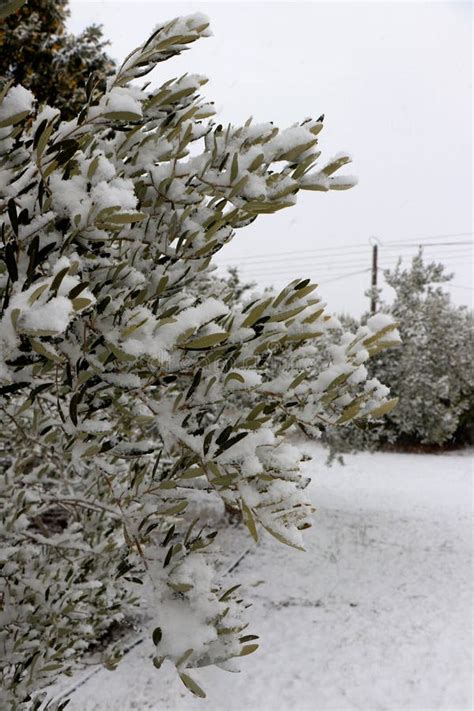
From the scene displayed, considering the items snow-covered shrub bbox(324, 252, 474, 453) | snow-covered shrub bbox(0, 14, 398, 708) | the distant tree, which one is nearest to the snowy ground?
snow-covered shrub bbox(0, 14, 398, 708)

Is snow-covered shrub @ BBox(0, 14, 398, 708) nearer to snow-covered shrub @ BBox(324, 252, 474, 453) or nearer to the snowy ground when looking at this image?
the snowy ground

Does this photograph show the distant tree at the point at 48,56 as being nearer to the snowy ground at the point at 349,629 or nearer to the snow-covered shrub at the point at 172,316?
the snow-covered shrub at the point at 172,316

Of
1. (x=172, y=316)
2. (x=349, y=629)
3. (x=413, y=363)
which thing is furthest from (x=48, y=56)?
(x=413, y=363)

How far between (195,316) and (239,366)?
0.32 metres

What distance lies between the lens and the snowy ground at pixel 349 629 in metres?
6.18

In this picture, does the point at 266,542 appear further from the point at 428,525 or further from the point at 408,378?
the point at 408,378

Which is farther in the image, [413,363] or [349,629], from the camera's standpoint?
[413,363]

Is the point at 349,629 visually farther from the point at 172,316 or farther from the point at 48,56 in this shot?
the point at 48,56

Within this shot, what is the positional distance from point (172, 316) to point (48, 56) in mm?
8205

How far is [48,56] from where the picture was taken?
7996 millimetres

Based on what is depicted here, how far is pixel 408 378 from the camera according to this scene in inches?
537

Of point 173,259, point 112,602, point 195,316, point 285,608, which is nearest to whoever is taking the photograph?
point 195,316

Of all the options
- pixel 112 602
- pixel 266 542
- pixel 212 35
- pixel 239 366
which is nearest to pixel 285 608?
pixel 266 542

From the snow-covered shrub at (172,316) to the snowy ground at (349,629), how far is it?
22.4 inches
